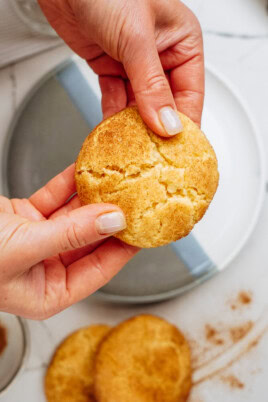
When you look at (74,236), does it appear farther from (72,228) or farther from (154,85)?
(154,85)

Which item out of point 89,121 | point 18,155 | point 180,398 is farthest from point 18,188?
point 180,398

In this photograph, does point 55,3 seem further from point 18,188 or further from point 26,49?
point 18,188

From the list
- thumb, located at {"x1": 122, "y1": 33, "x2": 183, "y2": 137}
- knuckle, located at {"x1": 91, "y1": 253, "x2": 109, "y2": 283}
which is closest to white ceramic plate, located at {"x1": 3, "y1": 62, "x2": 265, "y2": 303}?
knuckle, located at {"x1": 91, "y1": 253, "x2": 109, "y2": 283}

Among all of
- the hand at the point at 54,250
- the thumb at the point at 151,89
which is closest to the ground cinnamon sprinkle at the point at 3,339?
the hand at the point at 54,250

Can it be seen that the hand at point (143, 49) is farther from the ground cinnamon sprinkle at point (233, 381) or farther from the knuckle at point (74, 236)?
the ground cinnamon sprinkle at point (233, 381)

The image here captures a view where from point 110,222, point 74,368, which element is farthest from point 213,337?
point 110,222
